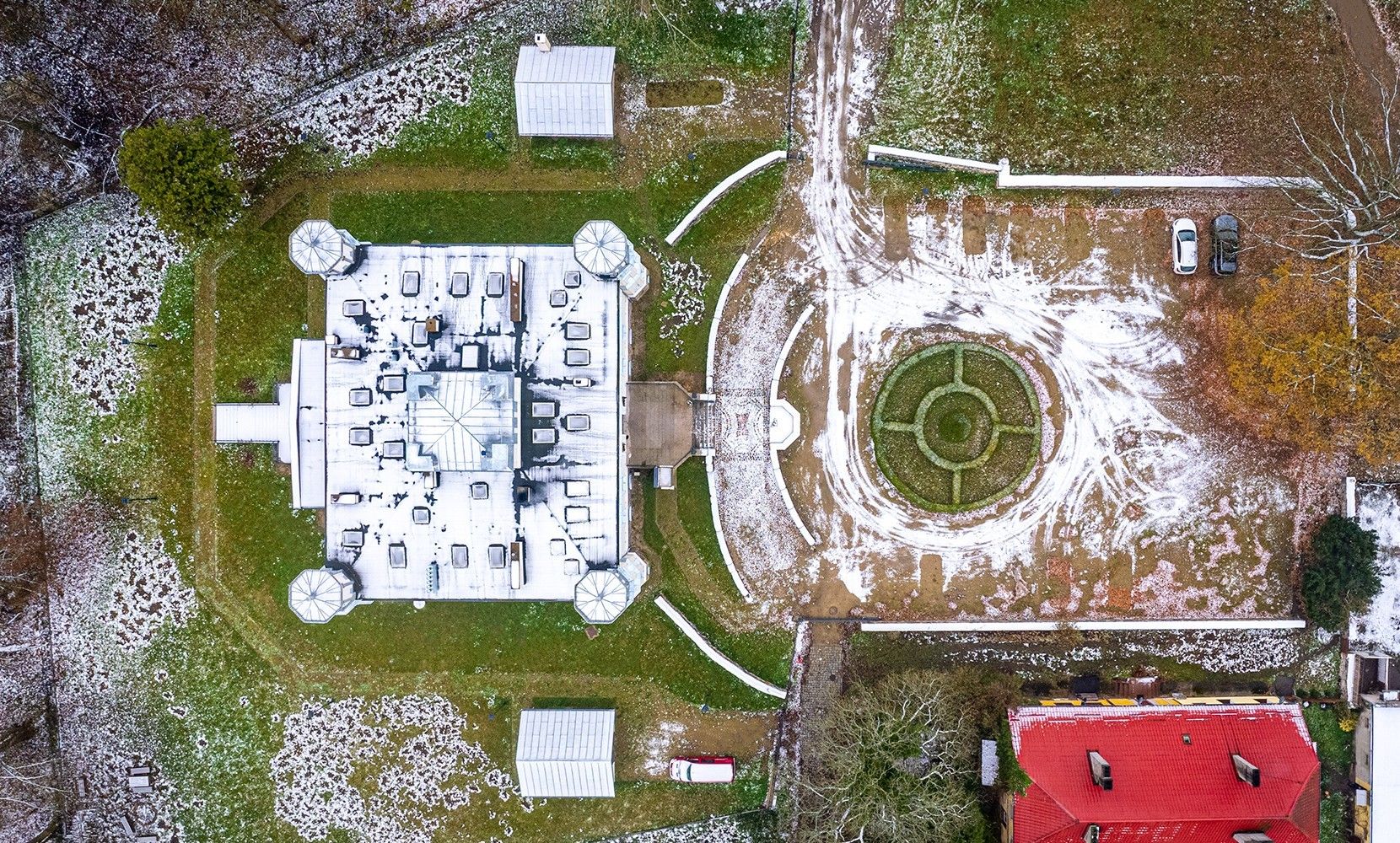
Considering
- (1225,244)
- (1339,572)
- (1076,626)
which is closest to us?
(1339,572)

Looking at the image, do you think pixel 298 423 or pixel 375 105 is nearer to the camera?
pixel 298 423

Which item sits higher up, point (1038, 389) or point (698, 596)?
point (1038, 389)

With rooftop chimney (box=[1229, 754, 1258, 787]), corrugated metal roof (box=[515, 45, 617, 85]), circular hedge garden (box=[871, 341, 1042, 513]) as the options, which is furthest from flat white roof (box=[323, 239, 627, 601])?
rooftop chimney (box=[1229, 754, 1258, 787])

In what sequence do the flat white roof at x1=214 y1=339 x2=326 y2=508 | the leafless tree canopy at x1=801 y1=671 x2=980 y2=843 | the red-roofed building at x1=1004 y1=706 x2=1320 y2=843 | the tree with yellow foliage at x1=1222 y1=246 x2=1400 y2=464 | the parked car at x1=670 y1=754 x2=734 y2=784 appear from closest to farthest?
the red-roofed building at x1=1004 y1=706 x2=1320 y2=843 < the leafless tree canopy at x1=801 y1=671 x2=980 y2=843 < the tree with yellow foliage at x1=1222 y1=246 x2=1400 y2=464 < the flat white roof at x1=214 y1=339 x2=326 y2=508 < the parked car at x1=670 y1=754 x2=734 y2=784

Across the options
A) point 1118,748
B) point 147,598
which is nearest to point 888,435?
point 1118,748

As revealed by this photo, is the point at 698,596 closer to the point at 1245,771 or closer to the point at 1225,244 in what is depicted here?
Result: the point at 1245,771

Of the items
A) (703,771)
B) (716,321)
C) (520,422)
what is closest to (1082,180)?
(716,321)

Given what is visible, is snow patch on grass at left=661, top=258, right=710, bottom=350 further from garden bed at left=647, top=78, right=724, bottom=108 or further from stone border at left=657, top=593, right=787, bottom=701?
stone border at left=657, top=593, right=787, bottom=701
